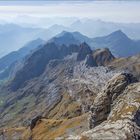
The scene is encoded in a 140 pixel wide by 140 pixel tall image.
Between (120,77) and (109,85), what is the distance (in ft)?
15.0

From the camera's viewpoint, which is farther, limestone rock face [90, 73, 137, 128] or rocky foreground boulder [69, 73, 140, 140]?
limestone rock face [90, 73, 137, 128]

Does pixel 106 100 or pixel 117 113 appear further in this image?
pixel 106 100

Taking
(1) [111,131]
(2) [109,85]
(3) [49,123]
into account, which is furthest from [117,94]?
(3) [49,123]

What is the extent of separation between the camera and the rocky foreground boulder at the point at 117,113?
6114cm

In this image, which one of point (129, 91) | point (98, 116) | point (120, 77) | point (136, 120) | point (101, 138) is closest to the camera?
point (101, 138)

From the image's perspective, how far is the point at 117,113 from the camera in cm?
7462

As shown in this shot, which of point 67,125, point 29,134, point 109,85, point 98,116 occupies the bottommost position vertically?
point 29,134

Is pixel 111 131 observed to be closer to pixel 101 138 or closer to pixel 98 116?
pixel 101 138

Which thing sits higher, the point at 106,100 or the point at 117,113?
the point at 117,113

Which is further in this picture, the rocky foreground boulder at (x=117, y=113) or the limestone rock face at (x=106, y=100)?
the limestone rock face at (x=106, y=100)

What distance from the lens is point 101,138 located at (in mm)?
59125

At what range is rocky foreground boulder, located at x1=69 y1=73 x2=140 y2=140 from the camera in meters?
61.1

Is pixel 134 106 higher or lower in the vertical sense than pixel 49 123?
higher

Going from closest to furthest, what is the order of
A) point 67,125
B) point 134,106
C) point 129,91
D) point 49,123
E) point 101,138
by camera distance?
point 101,138 < point 134,106 < point 129,91 < point 67,125 < point 49,123
